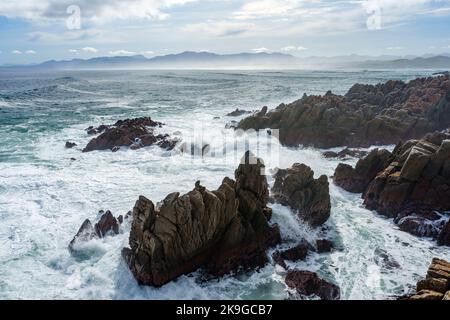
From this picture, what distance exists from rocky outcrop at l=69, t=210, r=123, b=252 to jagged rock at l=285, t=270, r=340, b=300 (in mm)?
9364

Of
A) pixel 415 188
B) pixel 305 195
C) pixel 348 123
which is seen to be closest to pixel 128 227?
pixel 305 195

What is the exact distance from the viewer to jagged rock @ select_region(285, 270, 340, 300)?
1566cm

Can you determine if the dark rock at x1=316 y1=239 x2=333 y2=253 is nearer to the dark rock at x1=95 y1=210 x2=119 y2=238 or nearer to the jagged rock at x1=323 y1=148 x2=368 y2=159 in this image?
the dark rock at x1=95 y1=210 x2=119 y2=238

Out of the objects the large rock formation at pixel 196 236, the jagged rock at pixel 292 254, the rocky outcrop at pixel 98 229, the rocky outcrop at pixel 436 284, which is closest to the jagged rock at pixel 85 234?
the rocky outcrop at pixel 98 229

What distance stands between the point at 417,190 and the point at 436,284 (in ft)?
32.1

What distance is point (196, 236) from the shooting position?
16.9 meters

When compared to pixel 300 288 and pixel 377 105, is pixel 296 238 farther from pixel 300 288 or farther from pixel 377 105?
pixel 377 105

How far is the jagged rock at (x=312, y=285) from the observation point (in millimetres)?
15664

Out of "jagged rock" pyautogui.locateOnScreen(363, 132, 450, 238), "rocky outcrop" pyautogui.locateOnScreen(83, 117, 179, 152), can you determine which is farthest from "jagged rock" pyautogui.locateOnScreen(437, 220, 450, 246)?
"rocky outcrop" pyautogui.locateOnScreen(83, 117, 179, 152)

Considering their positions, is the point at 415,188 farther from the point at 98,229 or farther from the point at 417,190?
the point at 98,229

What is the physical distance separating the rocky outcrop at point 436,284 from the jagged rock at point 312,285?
2.97 metres

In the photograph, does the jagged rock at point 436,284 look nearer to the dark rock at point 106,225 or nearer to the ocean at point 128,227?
the ocean at point 128,227

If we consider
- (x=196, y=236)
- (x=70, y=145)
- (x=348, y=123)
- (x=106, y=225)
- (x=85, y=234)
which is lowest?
(x=85, y=234)

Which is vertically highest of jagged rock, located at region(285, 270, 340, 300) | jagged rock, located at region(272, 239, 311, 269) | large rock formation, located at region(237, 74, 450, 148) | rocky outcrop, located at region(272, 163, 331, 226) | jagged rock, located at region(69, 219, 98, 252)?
large rock formation, located at region(237, 74, 450, 148)
